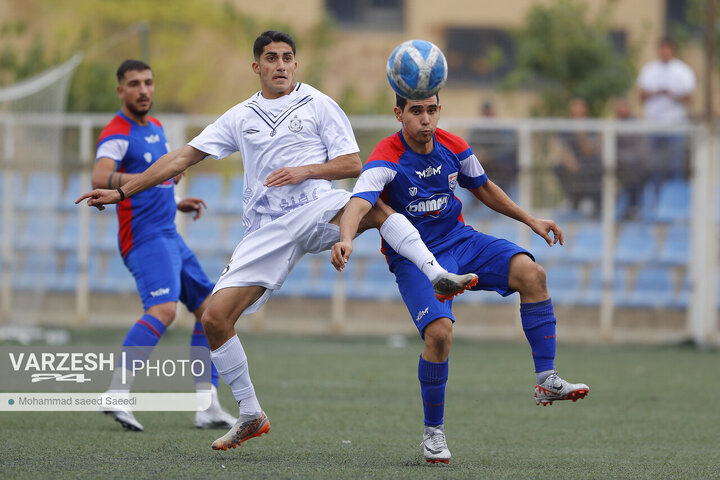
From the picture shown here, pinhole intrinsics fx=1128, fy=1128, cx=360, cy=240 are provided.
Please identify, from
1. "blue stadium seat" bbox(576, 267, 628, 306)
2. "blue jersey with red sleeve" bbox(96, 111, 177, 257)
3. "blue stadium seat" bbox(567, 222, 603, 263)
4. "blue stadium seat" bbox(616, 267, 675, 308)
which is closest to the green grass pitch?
"blue jersey with red sleeve" bbox(96, 111, 177, 257)

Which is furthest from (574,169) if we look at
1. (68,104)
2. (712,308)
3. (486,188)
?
(68,104)

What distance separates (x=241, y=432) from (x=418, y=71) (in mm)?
2395

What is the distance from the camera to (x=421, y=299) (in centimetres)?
682

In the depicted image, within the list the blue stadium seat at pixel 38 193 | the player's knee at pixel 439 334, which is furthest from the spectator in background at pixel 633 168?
the player's knee at pixel 439 334

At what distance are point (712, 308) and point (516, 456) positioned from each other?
355 inches

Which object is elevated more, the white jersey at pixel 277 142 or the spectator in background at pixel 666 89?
the spectator in background at pixel 666 89

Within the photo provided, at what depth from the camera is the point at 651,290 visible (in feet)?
50.9

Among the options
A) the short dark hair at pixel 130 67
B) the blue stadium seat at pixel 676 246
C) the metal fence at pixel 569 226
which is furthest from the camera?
the blue stadium seat at pixel 676 246

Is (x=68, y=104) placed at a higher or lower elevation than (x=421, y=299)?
higher

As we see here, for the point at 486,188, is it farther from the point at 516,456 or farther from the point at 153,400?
the point at 153,400

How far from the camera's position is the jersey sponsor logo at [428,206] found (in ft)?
22.9

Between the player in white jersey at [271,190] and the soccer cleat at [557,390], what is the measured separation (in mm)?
1159

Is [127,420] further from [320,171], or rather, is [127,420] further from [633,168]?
[633,168]

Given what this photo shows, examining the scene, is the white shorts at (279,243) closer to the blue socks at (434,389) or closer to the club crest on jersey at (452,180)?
the club crest on jersey at (452,180)
